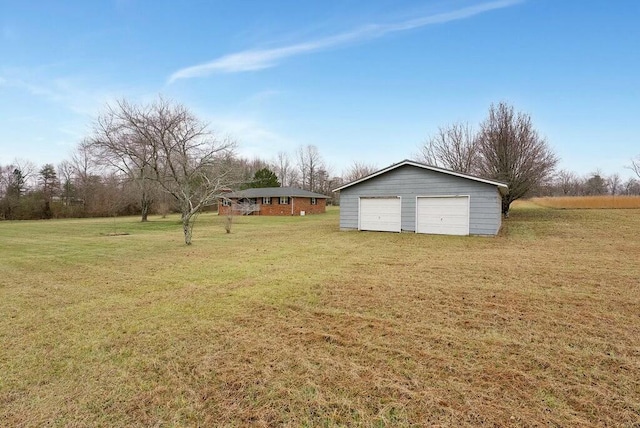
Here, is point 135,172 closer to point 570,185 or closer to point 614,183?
point 570,185

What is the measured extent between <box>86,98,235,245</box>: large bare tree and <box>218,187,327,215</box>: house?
988 cm

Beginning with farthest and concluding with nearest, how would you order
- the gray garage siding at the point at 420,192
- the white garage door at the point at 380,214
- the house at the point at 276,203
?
1. the house at the point at 276,203
2. the white garage door at the point at 380,214
3. the gray garage siding at the point at 420,192

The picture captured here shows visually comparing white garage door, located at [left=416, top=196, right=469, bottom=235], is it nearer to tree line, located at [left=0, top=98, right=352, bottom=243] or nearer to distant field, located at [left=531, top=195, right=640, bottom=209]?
tree line, located at [left=0, top=98, right=352, bottom=243]

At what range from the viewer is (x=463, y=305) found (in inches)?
184

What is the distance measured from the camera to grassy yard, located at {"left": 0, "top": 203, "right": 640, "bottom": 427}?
2.38 meters

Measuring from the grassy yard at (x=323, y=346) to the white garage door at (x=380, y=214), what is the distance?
7.78m

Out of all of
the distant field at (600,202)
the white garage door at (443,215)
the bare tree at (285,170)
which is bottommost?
the white garage door at (443,215)

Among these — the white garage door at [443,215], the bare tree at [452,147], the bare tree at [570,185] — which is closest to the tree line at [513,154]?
the bare tree at [452,147]

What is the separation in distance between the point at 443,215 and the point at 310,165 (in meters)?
44.0

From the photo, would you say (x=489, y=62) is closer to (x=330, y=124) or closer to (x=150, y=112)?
(x=330, y=124)

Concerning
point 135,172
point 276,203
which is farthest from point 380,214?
point 135,172

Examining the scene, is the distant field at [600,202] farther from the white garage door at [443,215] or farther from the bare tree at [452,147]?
the white garage door at [443,215]

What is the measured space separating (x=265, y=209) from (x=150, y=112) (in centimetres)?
1594

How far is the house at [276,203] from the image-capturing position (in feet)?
109
